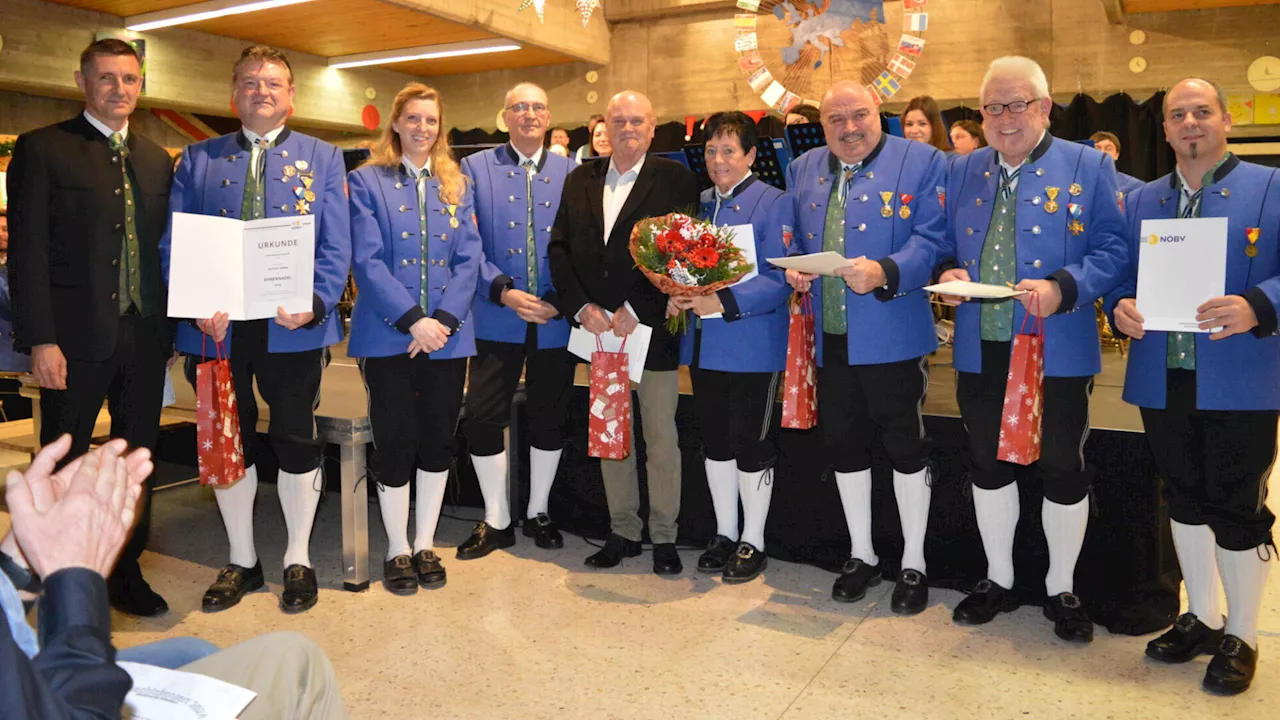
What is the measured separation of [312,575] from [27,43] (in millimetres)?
7895

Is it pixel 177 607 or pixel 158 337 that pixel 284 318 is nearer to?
pixel 158 337

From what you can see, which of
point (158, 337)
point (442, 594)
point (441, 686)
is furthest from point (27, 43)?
point (441, 686)

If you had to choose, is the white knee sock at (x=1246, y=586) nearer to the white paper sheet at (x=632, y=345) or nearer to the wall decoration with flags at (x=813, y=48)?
the white paper sheet at (x=632, y=345)

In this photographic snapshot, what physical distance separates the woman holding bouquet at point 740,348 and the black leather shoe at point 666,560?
0.35 ft

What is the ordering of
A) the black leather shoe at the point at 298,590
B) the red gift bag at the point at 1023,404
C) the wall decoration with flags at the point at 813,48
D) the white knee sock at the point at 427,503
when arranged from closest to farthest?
the red gift bag at the point at 1023,404 → the black leather shoe at the point at 298,590 → the white knee sock at the point at 427,503 → the wall decoration with flags at the point at 813,48

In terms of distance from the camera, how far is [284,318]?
3305mm

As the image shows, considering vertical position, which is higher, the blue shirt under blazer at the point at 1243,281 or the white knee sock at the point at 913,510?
the blue shirt under blazer at the point at 1243,281

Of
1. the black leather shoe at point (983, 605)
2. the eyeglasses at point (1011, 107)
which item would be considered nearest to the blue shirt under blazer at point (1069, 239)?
the eyeglasses at point (1011, 107)

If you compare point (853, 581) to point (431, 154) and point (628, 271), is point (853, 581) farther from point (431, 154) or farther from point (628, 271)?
point (431, 154)

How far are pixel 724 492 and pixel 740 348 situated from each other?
594 mm

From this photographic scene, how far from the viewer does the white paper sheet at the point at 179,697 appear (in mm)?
1281

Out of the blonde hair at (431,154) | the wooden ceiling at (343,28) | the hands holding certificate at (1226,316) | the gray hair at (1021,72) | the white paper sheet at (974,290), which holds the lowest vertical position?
the hands holding certificate at (1226,316)

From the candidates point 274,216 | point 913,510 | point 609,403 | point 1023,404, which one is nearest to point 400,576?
point 609,403

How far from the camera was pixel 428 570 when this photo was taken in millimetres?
3705
